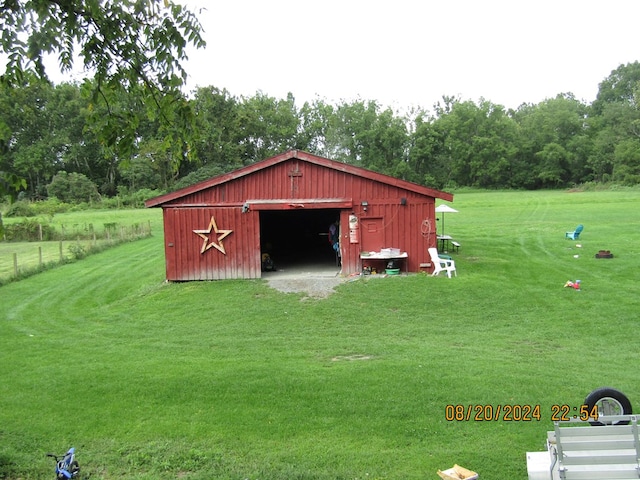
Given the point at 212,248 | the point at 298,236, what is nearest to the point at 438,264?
the point at 212,248

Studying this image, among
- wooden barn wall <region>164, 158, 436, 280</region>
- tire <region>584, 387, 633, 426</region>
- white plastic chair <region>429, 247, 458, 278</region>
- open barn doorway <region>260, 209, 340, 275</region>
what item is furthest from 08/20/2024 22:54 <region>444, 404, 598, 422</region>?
open barn doorway <region>260, 209, 340, 275</region>

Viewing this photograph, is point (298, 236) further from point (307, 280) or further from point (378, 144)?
point (378, 144)

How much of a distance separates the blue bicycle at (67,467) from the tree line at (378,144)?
184 feet

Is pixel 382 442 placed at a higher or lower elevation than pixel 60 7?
lower

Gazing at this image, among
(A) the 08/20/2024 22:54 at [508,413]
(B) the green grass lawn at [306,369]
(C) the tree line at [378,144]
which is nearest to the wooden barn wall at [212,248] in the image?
(B) the green grass lawn at [306,369]

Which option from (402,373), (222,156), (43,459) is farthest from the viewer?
(222,156)

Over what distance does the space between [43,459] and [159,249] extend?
23375 mm

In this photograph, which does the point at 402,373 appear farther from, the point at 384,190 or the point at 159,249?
the point at 159,249

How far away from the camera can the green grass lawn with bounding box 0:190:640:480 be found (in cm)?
575

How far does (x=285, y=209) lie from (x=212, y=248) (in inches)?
104

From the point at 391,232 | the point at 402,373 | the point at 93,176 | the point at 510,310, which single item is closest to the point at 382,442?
the point at 402,373

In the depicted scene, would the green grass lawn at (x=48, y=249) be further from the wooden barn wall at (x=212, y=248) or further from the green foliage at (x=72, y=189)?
the green foliage at (x=72, y=189)

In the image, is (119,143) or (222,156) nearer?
(119,143)

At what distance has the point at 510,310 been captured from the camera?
1408 cm
